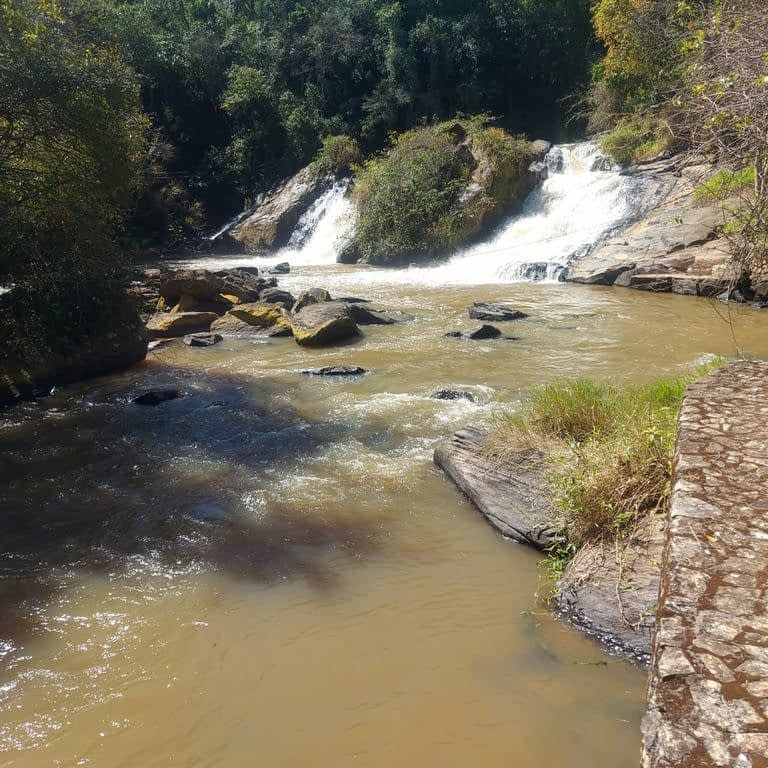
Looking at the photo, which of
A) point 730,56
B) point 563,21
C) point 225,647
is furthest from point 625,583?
point 563,21

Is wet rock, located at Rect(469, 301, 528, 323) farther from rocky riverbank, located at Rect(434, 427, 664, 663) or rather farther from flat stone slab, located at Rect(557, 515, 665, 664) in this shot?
flat stone slab, located at Rect(557, 515, 665, 664)

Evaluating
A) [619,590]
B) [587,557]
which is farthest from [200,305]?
[619,590]

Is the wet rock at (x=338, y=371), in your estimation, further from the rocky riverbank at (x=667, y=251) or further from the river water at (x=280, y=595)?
the rocky riverbank at (x=667, y=251)

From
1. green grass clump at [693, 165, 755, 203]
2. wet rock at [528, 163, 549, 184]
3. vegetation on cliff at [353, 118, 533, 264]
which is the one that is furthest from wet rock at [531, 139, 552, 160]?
green grass clump at [693, 165, 755, 203]

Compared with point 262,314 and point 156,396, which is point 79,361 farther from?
point 262,314

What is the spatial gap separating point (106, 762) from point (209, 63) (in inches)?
1383

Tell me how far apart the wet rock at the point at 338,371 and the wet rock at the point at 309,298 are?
3614 millimetres

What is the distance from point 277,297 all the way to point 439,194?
933cm

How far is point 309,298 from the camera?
540 inches

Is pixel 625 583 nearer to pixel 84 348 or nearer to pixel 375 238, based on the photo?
pixel 84 348

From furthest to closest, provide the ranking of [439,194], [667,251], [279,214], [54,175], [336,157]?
[336,157]
[279,214]
[439,194]
[667,251]
[54,175]

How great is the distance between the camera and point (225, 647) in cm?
373

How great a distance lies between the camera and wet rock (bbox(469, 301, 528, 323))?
12.7 metres

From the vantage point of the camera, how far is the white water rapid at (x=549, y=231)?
18.1m
